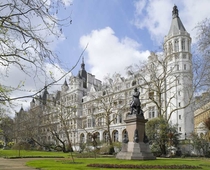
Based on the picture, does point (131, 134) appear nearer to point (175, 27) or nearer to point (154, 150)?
point (154, 150)

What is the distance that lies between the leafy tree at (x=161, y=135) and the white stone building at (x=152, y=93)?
283 centimetres

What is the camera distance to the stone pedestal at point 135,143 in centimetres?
1923

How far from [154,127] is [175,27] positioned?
28824mm

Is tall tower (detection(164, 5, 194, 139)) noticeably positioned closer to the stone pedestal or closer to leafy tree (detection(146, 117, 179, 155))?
leafy tree (detection(146, 117, 179, 155))

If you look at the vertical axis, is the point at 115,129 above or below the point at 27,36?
below

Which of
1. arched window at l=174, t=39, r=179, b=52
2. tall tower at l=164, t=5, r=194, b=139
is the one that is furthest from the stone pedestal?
arched window at l=174, t=39, r=179, b=52

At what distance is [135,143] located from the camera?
1942 cm

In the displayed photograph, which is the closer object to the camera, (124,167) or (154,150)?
(124,167)

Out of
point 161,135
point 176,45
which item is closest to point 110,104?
point 161,135

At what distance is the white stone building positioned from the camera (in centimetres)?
3666

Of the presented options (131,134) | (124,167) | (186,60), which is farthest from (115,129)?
(124,167)

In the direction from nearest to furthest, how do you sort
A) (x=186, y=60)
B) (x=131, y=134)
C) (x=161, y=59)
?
(x=131, y=134), (x=161, y=59), (x=186, y=60)

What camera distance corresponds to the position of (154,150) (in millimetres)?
31562

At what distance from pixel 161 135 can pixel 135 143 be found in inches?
492
